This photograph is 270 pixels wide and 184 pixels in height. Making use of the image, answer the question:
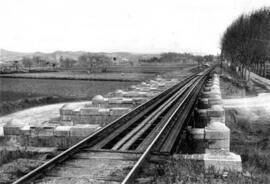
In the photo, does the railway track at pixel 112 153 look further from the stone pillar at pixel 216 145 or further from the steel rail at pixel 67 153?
the stone pillar at pixel 216 145

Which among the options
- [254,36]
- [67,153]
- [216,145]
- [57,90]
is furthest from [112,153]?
[254,36]

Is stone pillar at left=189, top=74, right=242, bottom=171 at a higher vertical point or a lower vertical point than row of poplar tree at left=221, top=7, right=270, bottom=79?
lower

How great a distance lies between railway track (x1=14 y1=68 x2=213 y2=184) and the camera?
560cm

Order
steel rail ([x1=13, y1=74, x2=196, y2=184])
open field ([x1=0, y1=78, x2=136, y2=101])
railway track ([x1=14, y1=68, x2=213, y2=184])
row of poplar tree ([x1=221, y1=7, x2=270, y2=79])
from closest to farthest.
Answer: steel rail ([x1=13, y1=74, x2=196, y2=184]), railway track ([x1=14, y1=68, x2=213, y2=184]), open field ([x1=0, y1=78, x2=136, y2=101]), row of poplar tree ([x1=221, y1=7, x2=270, y2=79])

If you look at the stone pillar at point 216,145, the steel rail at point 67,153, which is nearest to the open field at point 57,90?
the steel rail at point 67,153

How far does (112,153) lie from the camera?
23.3 ft

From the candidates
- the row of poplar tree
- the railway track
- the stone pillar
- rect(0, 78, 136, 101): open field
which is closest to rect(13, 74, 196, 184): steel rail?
the railway track

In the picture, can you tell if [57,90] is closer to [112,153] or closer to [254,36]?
[254,36]

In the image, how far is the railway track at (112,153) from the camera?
5598mm

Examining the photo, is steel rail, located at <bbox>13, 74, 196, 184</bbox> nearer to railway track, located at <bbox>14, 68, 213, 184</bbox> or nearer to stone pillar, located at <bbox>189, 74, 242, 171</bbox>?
railway track, located at <bbox>14, 68, 213, 184</bbox>

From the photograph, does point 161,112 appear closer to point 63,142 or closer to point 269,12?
point 63,142

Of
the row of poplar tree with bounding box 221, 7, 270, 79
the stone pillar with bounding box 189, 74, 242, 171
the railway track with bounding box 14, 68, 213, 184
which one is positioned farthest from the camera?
the row of poplar tree with bounding box 221, 7, 270, 79

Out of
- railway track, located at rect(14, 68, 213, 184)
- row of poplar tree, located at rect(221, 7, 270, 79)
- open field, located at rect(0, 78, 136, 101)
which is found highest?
row of poplar tree, located at rect(221, 7, 270, 79)

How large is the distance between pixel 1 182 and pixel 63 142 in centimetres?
327
